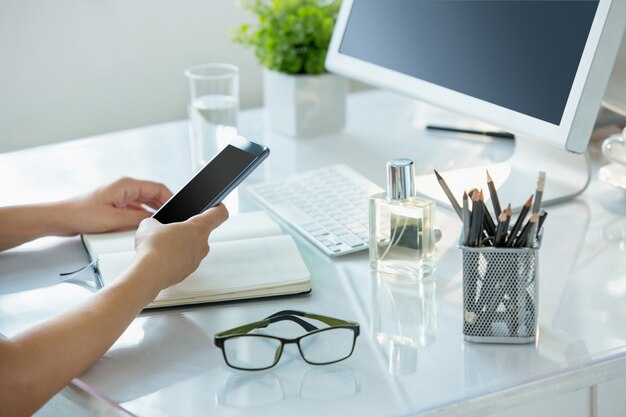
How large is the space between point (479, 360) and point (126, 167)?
2.61 ft

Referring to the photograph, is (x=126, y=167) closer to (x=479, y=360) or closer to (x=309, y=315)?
(x=309, y=315)

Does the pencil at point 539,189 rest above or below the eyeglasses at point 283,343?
above

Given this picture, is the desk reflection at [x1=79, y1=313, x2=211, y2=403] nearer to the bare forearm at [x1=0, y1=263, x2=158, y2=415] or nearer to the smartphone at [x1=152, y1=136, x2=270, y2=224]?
the bare forearm at [x1=0, y1=263, x2=158, y2=415]

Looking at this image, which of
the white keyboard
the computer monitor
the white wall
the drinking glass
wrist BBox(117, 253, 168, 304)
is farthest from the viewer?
the white wall

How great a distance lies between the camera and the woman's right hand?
3.05 ft

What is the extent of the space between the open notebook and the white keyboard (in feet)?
0.18

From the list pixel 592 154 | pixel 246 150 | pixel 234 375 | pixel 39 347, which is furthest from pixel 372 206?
pixel 592 154

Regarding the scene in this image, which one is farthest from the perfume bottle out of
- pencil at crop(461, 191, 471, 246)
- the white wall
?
the white wall

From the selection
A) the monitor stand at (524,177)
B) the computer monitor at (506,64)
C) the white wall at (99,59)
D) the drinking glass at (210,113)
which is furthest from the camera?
the white wall at (99,59)

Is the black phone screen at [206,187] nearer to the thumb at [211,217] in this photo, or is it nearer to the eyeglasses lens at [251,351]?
the thumb at [211,217]

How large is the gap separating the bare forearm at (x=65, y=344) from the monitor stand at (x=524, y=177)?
51 centimetres

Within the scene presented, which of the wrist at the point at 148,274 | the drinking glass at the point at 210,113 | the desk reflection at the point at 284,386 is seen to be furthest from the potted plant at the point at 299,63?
the desk reflection at the point at 284,386

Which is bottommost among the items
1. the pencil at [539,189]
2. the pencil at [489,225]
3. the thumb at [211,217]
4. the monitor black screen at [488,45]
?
the thumb at [211,217]

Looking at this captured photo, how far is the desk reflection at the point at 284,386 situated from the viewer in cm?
79
